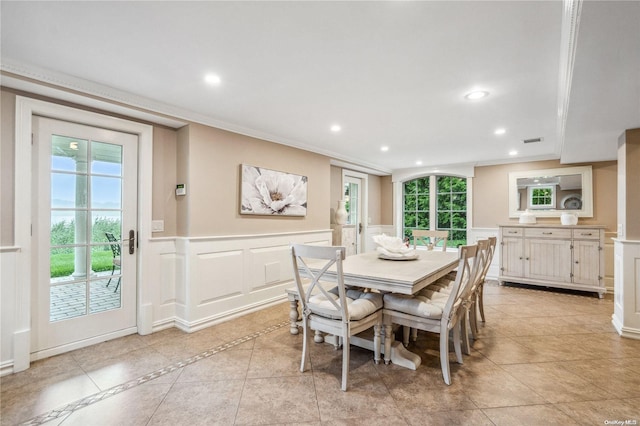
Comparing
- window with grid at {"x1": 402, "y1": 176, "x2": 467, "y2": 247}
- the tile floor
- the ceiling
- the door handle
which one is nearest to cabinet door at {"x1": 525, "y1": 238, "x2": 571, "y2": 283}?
window with grid at {"x1": 402, "y1": 176, "x2": 467, "y2": 247}

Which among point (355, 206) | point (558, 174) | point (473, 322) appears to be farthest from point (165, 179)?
point (558, 174)

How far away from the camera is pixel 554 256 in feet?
15.3

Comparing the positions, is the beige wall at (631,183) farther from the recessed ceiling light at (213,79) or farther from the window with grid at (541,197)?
the recessed ceiling light at (213,79)

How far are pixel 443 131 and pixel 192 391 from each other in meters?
3.77

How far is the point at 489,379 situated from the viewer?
2.14 m

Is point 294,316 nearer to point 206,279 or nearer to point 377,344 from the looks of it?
point 377,344

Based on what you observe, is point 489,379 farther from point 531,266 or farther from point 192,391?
point 531,266

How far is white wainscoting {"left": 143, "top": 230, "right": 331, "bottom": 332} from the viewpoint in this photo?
3.12 meters

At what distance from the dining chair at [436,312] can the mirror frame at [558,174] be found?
3.91 metres

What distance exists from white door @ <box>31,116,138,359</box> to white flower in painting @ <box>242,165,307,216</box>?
1.21 meters

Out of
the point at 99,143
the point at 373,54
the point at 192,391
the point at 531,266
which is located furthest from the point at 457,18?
the point at 531,266

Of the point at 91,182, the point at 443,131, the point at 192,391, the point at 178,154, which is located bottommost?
the point at 192,391

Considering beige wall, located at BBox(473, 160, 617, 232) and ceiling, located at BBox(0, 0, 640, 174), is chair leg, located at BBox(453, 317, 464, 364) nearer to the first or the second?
ceiling, located at BBox(0, 0, 640, 174)

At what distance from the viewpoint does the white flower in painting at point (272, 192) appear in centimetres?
369
